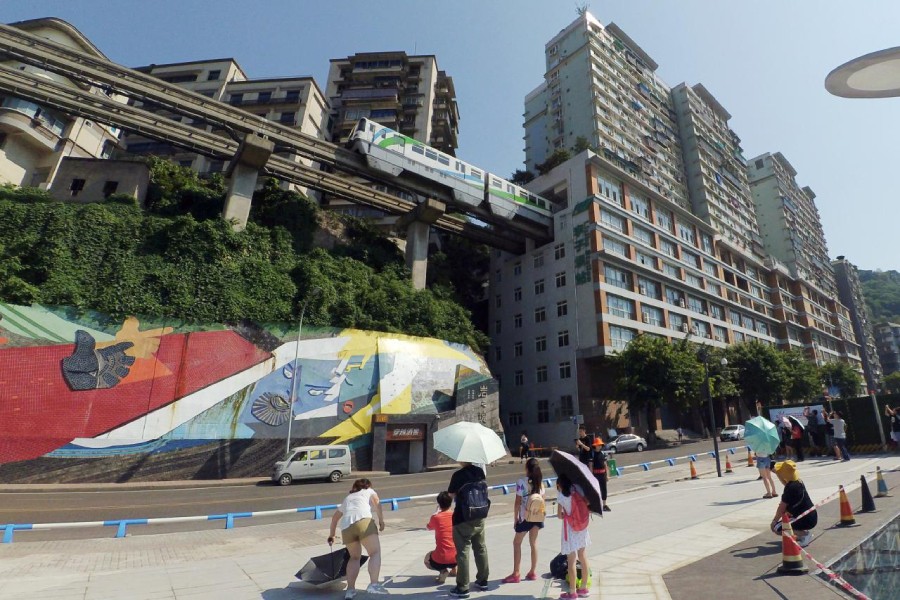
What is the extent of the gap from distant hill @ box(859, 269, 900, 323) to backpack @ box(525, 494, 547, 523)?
175m

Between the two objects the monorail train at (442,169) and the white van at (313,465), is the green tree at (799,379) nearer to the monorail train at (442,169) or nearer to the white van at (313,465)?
the monorail train at (442,169)

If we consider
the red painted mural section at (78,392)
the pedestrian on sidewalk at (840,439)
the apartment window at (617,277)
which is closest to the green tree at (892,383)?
the apartment window at (617,277)

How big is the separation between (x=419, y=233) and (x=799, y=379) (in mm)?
44732

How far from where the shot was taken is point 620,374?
3750cm

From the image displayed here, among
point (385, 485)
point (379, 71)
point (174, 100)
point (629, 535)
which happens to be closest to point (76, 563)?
point (629, 535)

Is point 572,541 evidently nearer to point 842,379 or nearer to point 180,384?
point 180,384

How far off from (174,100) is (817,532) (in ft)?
122

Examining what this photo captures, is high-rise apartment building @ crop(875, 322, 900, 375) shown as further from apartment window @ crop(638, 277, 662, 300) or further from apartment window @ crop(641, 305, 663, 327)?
apartment window @ crop(641, 305, 663, 327)

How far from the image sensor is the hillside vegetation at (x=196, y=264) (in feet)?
77.8

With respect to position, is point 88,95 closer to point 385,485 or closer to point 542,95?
point 385,485

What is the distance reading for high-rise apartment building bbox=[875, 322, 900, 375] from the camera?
122 m

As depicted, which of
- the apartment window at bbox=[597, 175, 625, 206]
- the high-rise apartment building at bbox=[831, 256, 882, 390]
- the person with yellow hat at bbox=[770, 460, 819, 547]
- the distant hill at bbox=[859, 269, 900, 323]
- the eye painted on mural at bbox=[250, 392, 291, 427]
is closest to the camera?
the person with yellow hat at bbox=[770, 460, 819, 547]

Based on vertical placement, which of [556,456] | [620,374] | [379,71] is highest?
[379,71]

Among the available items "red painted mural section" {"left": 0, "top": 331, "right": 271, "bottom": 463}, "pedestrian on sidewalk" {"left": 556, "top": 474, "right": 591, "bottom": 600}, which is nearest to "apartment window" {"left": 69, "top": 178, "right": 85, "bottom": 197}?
"red painted mural section" {"left": 0, "top": 331, "right": 271, "bottom": 463}
